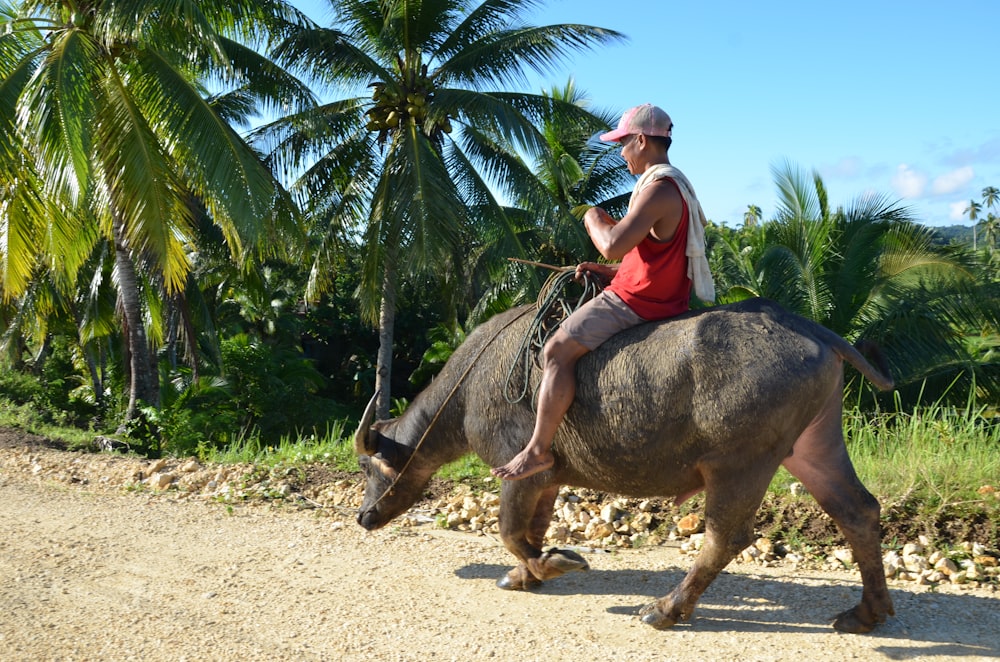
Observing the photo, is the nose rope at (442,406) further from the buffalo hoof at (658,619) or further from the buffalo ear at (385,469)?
the buffalo hoof at (658,619)

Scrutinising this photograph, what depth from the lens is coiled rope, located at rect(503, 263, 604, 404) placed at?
432 cm

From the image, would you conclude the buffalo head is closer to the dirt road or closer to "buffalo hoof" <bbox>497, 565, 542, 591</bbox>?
the dirt road

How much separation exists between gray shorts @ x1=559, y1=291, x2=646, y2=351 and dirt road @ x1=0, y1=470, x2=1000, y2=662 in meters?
1.36

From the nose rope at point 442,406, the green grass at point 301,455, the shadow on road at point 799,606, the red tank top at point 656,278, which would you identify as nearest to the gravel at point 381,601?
the shadow on road at point 799,606

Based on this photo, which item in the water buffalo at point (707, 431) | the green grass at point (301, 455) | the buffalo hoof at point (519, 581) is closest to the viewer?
the water buffalo at point (707, 431)

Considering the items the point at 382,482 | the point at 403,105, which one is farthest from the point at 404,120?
the point at 382,482

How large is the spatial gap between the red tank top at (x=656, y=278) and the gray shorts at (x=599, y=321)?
43mm

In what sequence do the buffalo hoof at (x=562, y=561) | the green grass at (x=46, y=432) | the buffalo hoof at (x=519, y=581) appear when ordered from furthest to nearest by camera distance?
the green grass at (x=46, y=432), the buffalo hoof at (x=519, y=581), the buffalo hoof at (x=562, y=561)

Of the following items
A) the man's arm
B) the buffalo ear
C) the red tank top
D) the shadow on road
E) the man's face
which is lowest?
the shadow on road

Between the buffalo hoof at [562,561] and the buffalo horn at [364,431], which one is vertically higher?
the buffalo horn at [364,431]

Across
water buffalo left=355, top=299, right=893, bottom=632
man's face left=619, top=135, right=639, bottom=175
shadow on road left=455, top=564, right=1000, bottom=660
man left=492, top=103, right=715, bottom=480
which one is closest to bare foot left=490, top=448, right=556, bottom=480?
man left=492, top=103, right=715, bottom=480

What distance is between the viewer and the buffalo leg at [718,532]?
12.1ft

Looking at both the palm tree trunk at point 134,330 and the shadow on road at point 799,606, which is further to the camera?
the palm tree trunk at point 134,330

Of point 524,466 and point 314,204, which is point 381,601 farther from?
point 314,204
